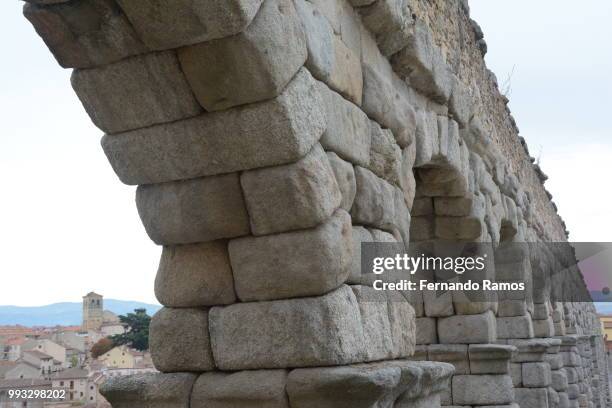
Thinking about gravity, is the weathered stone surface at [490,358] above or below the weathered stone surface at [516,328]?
below

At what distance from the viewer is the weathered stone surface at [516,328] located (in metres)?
9.96

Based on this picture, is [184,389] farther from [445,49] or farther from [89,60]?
[445,49]

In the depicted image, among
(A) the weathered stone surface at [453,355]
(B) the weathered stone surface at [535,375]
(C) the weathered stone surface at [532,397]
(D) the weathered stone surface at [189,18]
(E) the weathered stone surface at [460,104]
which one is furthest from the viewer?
(B) the weathered stone surface at [535,375]

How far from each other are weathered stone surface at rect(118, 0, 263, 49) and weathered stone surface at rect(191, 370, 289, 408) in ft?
4.66

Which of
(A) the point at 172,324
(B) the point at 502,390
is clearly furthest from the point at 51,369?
(A) the point at 172,324

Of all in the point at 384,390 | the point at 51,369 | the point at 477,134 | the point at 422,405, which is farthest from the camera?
the point at 51,369

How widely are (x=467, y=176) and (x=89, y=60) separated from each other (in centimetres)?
465

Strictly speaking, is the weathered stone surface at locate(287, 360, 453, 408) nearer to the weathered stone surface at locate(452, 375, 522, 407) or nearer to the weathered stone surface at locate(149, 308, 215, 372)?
the weathered stone surface at locate(149, 308, 215, 372)

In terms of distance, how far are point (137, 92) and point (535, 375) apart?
27.7ft

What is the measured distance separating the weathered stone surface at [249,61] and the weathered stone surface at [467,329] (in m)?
5.08

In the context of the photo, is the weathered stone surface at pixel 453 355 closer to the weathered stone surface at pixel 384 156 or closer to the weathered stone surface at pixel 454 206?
the weathered stone surface at pixel 454 206

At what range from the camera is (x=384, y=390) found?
288cm

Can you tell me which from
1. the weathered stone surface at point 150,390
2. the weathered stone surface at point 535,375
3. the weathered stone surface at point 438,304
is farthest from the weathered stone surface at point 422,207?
the weathered stone surface at point 150,390

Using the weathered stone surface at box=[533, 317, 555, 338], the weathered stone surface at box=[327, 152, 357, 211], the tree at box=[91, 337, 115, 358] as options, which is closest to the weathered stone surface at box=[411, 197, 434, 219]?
the weathered stone surface at box=[327, 152, 357, 211]
